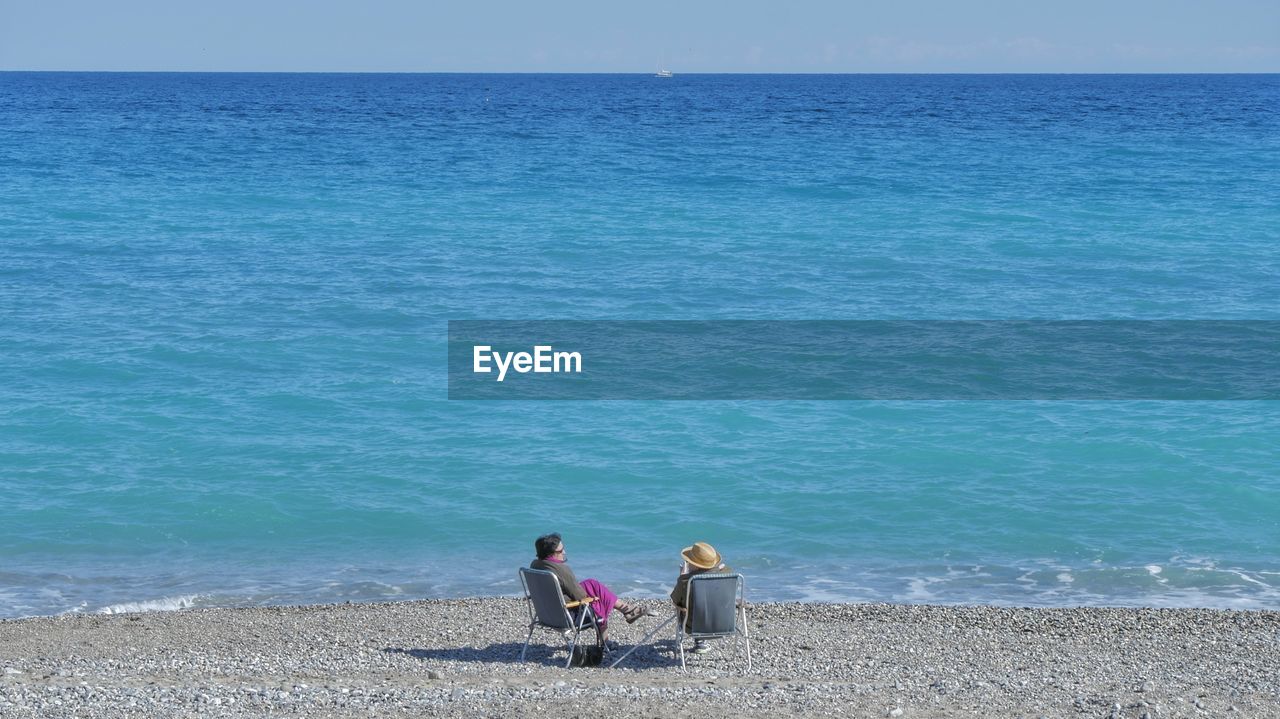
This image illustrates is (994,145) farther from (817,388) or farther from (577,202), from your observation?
(817,388)

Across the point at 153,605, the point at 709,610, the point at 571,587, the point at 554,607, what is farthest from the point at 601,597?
the point at 153,605

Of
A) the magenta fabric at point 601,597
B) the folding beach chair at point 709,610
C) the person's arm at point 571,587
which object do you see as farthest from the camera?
the magenta fabric at point 601,597

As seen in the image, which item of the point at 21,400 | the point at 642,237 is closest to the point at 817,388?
the point at 21,400

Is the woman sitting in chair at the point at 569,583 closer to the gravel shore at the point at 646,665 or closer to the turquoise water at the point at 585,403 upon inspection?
the gravel shore at the point at 646,665

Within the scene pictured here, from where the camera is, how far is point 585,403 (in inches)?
727

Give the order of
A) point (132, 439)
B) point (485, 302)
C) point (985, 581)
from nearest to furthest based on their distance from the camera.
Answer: point (985, 581)
point (132, 439)
point (485, 302)

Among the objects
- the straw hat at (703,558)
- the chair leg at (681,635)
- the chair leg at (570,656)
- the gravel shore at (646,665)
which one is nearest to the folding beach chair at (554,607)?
the chair leg at (570,656)

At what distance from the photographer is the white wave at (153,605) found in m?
11.3

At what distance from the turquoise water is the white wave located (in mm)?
43

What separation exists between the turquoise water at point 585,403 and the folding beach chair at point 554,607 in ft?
9.30

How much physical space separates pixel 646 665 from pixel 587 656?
16.4 inches

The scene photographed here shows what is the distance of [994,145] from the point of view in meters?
57.1

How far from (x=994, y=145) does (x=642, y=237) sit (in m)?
29.2

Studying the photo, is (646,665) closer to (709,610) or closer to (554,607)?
(709,610)
